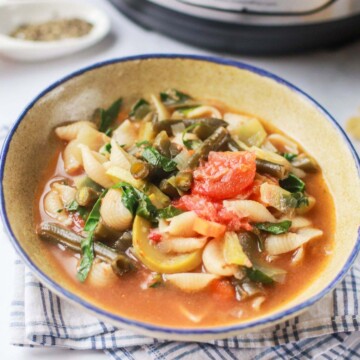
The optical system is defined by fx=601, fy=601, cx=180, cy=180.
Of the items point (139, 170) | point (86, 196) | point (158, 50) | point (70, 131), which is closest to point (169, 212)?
point (139, 170)

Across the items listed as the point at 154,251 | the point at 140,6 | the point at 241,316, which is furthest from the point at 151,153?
the point at 140,6

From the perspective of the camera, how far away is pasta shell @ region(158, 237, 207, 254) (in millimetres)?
1997

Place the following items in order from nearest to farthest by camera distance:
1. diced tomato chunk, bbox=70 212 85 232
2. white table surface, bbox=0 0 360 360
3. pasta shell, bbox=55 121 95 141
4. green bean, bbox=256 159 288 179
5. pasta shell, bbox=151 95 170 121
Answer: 1. diced tomato chunk, bbox=70 212 85 232
2. green bean, bbox=256 159 288 179
3. pasta shell, bbox=55 121 95 141
4. pasta shell, bbox=151 95 170 121
5. white table surface, bbox=0 0 360 360

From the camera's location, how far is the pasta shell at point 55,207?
217cm

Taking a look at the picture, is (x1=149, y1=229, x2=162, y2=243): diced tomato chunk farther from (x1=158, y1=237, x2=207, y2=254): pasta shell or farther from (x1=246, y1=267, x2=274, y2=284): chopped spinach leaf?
(x1=246, y1=267, x2=274, y2=284): chopped spinach leaf

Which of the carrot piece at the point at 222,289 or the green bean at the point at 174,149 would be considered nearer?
the carrot piece at the point at 222,289

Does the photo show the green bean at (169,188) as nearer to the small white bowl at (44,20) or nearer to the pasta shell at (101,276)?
the pasta shell at (101,276)

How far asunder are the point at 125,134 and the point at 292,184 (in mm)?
707

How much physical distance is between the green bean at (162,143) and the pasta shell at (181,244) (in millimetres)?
406

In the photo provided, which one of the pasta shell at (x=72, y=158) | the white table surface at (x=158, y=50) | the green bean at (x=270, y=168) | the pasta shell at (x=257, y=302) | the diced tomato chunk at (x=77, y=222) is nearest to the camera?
the pasta shell at (x=257, y=302)

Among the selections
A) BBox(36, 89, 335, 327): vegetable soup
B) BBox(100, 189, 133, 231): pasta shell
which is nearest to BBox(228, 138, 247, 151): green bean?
BBox(36, 89, 335, 327): vegetable soup

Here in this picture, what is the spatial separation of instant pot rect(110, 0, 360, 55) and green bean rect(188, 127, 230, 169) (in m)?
0.86

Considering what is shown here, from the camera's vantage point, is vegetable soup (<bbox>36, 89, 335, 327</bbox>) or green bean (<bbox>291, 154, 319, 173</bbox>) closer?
vegetable soup (<bbox>36, 89, 335, 327</bbox>)

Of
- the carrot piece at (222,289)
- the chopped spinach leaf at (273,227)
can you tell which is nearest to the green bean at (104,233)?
the carrot piece at (222,289)
